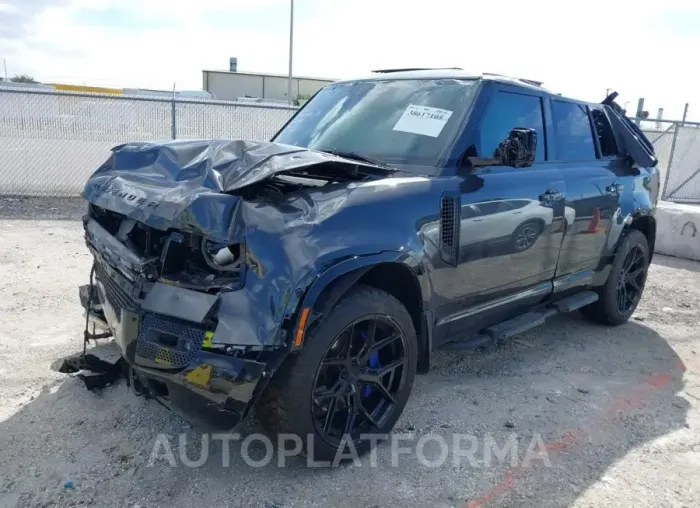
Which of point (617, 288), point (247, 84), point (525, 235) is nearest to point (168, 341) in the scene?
point (525, 235)

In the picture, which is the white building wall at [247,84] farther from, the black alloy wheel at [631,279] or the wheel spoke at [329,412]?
the wheel spoke at [329,412]

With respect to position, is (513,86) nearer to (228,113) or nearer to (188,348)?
(188,348)

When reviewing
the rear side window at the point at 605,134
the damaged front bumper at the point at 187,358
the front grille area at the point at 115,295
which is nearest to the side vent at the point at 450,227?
the damaged front bumper at the point at 187,358

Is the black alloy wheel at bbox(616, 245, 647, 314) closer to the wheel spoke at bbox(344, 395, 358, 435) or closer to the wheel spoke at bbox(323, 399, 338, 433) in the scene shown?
the wheel spoke at bbox(344, 395, 358, 435)

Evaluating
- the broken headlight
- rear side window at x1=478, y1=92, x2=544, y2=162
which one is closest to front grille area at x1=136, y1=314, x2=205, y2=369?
the broken headlight

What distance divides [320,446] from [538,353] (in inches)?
99.5

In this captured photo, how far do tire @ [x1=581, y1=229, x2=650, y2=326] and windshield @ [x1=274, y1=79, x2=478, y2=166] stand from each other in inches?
95.7

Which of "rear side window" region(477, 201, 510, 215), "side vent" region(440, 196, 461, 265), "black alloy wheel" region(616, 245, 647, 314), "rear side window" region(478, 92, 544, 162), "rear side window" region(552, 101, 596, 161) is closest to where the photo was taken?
"side vent" region(440, 196, 461, 265)

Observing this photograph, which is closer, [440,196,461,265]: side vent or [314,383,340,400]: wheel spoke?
[314,383,340,400]: wheel spoke

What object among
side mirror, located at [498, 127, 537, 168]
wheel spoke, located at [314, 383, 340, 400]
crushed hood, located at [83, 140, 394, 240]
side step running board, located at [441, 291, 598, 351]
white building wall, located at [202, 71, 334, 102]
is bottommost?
side step running board, located at [441, 291, 598, 351]

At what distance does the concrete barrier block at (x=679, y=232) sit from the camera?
27.5 ft

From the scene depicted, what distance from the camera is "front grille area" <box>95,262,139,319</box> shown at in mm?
2648

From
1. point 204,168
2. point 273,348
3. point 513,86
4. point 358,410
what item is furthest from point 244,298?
point 513,86

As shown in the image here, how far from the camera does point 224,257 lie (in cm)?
251
